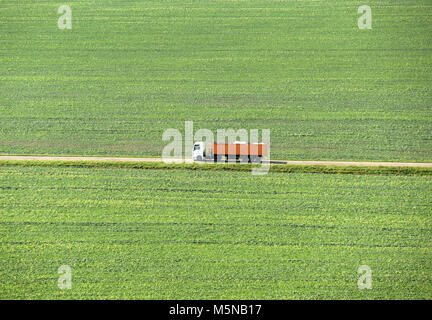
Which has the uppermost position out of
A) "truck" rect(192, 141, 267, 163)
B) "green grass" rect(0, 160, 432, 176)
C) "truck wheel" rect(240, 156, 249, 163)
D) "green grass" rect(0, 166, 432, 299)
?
"truck" rect(192, 141, 267, 163)

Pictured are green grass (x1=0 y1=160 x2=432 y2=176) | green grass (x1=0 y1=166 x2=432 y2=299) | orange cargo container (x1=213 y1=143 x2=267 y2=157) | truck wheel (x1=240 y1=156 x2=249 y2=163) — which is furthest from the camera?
truck wheel (x1=240 y1=156 x2=249 y2=163)

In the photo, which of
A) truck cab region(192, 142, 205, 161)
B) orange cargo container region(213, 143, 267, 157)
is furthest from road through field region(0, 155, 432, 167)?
orange cargo container region(213, 143, 267, 157)

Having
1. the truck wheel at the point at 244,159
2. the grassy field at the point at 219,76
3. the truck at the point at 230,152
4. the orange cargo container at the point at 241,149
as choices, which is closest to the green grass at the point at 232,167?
the truck wheel at the point at 244,159

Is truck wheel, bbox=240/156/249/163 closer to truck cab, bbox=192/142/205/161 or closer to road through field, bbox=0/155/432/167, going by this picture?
road through field, bbox=0/155/432/167

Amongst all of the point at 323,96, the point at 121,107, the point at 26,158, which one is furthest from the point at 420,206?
the point at 26,158

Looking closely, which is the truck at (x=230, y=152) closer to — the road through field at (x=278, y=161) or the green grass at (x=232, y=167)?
the green grass at (x=232, y=167)

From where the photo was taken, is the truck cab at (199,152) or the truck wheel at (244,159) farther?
the truck cab at (199,152)
